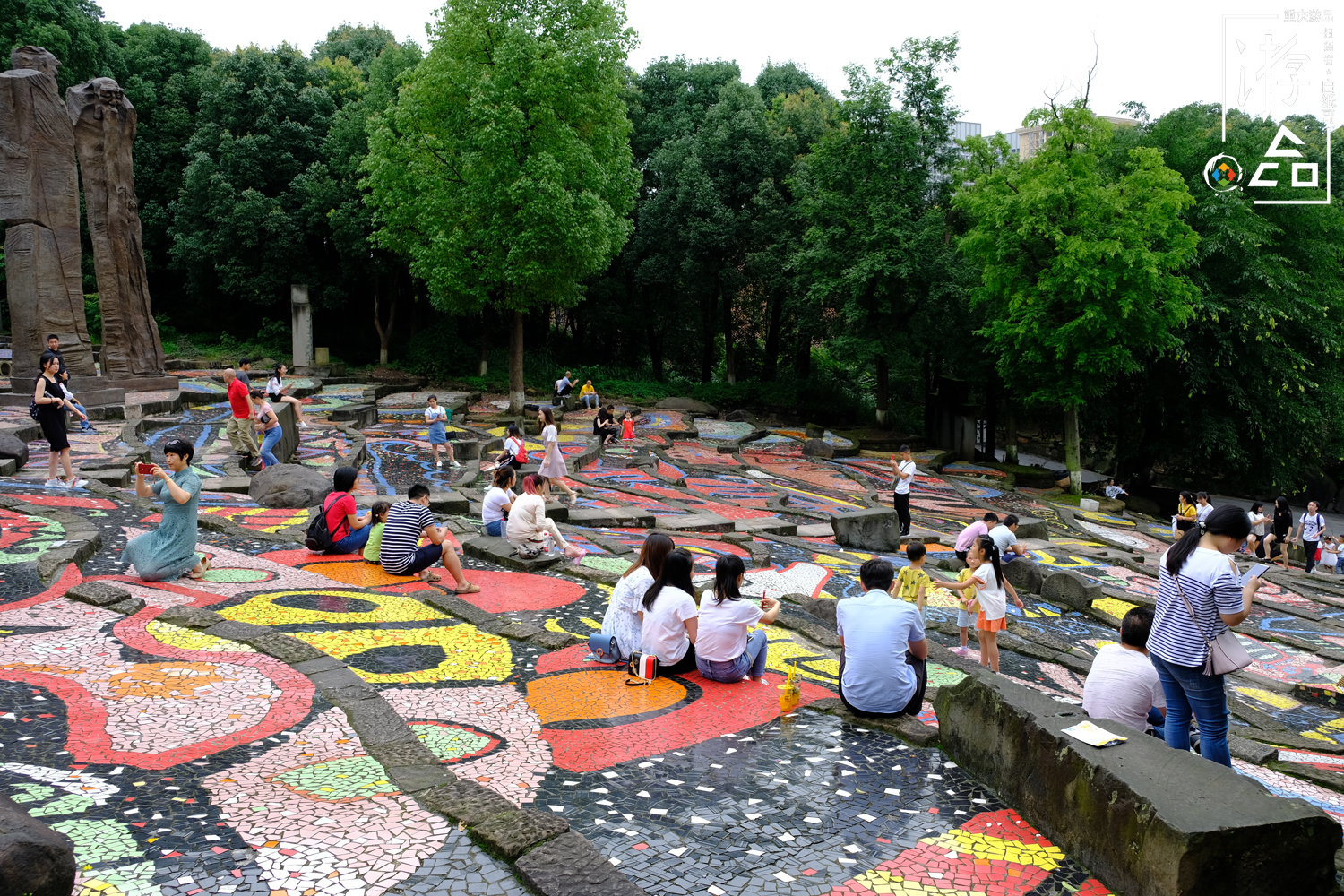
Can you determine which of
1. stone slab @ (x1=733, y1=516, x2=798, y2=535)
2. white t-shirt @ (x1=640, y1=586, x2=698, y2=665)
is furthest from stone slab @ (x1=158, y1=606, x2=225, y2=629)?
stone slab @ (x1=733, y1=516, x2=798, y2=535)

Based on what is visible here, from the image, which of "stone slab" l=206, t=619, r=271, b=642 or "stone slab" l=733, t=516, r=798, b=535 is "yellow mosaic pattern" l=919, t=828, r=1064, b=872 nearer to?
"stone slab" l=206, t=619, r=271, b=642

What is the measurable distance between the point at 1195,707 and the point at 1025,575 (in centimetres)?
877

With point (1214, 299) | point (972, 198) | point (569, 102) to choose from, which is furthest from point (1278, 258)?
point (569, 102)

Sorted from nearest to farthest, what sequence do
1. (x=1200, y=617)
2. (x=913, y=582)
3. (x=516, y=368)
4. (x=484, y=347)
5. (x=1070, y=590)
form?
(x=1200, y=617), (x=913, y=582), (x=1070, y=590), (x=516, y=368), (x=484, y=347)

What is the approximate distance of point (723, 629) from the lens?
6957mm

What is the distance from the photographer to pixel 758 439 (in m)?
30.2

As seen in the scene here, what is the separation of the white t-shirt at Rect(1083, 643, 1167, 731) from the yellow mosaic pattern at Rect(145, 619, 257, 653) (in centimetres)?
603

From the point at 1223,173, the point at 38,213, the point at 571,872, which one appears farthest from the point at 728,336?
the point at 571,872

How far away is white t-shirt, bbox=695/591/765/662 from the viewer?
693cm

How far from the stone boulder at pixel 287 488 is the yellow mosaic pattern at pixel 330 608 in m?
4.55

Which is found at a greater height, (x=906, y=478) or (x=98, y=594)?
(x=98, y=594)

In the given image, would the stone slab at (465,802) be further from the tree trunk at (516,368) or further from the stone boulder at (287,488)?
the tree trunk at (516,368)

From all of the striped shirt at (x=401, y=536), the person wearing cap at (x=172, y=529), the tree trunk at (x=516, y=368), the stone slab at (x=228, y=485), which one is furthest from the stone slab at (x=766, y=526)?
the tree trunk at (x=516, y=368)

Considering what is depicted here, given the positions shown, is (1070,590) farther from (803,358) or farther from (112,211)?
(803,358)
